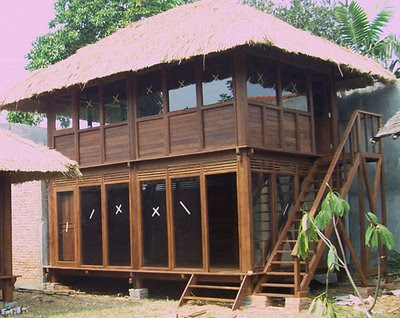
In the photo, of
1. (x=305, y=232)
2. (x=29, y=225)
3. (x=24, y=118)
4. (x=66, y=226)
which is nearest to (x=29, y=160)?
(x=66, y=226)

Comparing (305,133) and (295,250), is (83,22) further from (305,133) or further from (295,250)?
(295,250)

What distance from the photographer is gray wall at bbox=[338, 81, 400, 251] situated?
12.8 metres

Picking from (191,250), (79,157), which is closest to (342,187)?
(191,250)

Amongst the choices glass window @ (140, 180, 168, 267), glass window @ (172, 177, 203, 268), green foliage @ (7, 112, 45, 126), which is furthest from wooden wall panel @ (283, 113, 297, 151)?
green foliage @ (7, 112, 45, 126)

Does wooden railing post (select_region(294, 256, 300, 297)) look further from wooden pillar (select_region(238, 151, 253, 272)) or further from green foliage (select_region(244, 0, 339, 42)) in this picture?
green foliage (select_region(244, 0, 339, 42))

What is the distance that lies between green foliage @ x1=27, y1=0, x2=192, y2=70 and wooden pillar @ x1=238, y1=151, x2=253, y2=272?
35.5 ft

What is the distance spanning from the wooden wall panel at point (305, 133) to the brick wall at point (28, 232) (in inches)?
239

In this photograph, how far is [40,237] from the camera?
47.1ft

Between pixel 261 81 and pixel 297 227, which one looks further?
pixel 261 81

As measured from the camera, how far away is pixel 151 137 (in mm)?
11688

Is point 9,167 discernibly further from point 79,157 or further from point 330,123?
point 330,123

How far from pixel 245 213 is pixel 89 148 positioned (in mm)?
3909

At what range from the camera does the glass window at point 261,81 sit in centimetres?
1082

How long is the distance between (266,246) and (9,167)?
4176 mm
